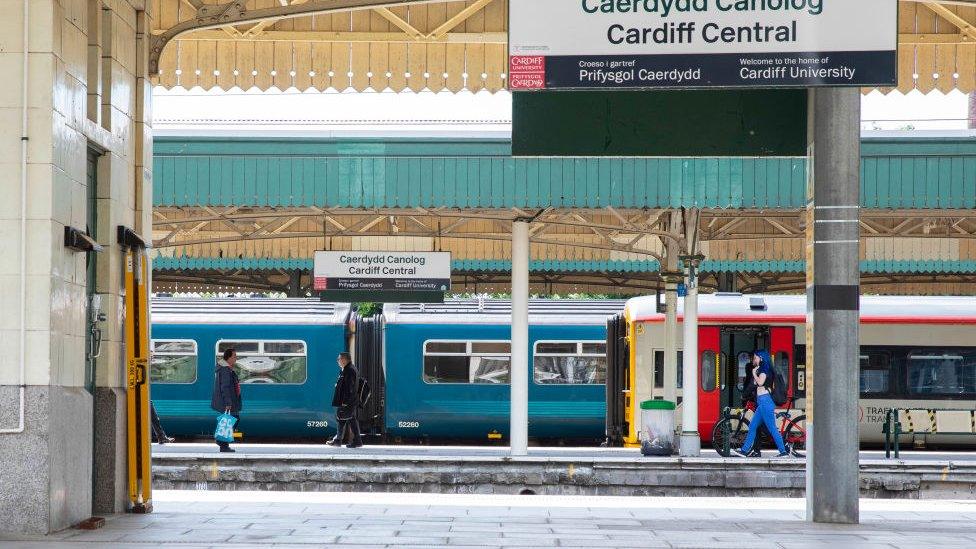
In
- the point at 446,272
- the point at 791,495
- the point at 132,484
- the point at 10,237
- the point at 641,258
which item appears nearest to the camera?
the point at 10,237

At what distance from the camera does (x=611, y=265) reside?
27.8m

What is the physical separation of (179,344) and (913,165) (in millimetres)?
12820

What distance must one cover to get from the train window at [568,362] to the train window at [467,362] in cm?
55

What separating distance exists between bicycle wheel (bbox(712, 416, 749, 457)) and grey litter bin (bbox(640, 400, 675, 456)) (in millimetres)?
758

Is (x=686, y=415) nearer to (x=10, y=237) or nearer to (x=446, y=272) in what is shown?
(x=446, y=272)

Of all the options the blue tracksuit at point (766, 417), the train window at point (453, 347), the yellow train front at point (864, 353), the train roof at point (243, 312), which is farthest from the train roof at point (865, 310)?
the train roof at point (243, 312)

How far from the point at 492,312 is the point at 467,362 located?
3.22ft

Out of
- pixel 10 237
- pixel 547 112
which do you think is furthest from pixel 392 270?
pixel 10 237

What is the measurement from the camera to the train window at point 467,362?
82.9 feet

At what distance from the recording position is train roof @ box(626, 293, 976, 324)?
2364 centimetres

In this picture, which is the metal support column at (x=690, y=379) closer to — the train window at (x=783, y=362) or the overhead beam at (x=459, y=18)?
the train window at (x=783, y=362)

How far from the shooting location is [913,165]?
63.0ft

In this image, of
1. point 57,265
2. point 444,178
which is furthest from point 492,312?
point 57,265

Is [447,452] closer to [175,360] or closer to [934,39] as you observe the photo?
[175,360]
